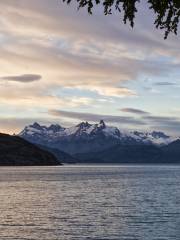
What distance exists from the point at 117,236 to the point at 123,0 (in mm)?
46364

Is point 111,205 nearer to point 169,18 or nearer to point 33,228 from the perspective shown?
point 33,228

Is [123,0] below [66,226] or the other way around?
the other way around

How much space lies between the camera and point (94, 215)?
8212 cm

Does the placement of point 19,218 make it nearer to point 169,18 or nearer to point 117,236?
point 117,236

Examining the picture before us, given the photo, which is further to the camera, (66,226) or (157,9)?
(66,226)

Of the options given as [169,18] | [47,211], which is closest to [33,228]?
[47,211]

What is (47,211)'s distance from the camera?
90188 millimetres

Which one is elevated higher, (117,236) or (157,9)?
(157,9)

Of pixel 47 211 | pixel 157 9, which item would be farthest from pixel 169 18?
pixel 47 211

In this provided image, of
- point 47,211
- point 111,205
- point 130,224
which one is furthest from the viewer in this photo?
point 111,205

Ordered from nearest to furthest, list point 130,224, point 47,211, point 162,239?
point 162,239
point 130,224
point 47,211

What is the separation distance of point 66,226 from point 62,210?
73.3ft

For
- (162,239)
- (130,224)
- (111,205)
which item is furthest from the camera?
(111,205)

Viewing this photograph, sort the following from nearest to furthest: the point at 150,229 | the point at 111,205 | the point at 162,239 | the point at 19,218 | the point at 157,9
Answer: the point at 157,9
the point at 162,239
the point at 150,229
the point at 19,218
the point at 111,205
